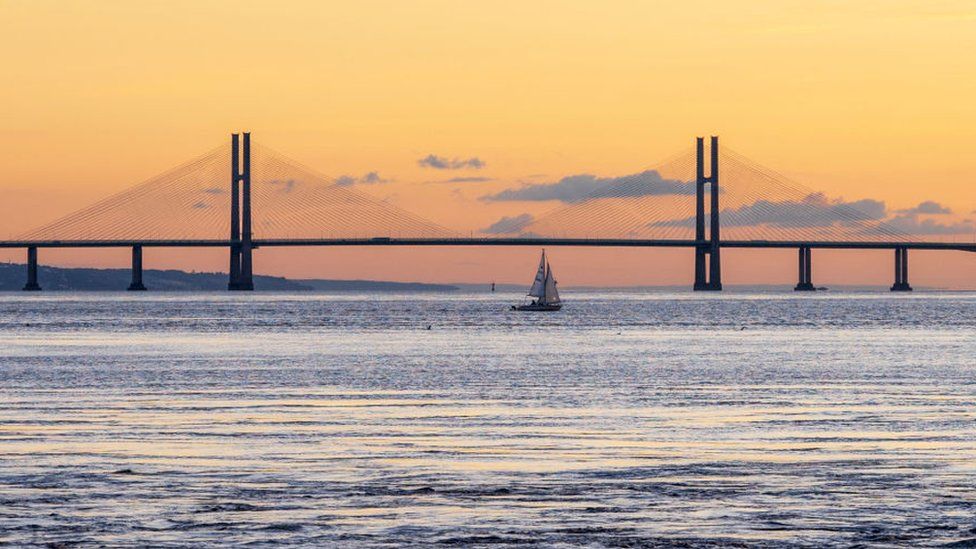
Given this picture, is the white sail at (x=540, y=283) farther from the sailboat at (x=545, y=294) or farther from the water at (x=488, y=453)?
the water at (x=488, y=453)

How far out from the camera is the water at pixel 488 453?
51.4 ft

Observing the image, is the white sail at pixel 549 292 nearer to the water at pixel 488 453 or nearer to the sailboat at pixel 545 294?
the sailboat at pixel 545 294

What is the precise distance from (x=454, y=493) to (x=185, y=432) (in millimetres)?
8210

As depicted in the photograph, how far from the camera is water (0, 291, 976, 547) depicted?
15.7 metres

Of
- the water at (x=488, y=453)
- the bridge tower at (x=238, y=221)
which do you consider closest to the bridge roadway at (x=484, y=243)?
the bridge tower at (x=238, y=221)

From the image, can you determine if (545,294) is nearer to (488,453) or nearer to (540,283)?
(540,283)

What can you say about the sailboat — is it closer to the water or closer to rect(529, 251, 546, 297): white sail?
rect(529, 251, 546, 297): white sail

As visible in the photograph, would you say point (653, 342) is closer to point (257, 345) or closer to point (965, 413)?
point (257, 345)

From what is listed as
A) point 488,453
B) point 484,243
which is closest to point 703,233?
point 484,243

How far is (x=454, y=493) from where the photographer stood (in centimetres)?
1789

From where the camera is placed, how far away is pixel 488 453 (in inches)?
861

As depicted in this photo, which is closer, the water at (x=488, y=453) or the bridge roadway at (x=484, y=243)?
the water at (x=488, y=453)

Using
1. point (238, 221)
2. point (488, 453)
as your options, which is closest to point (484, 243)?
point (238, 221)

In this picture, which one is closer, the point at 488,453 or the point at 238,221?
the point at 488,453
